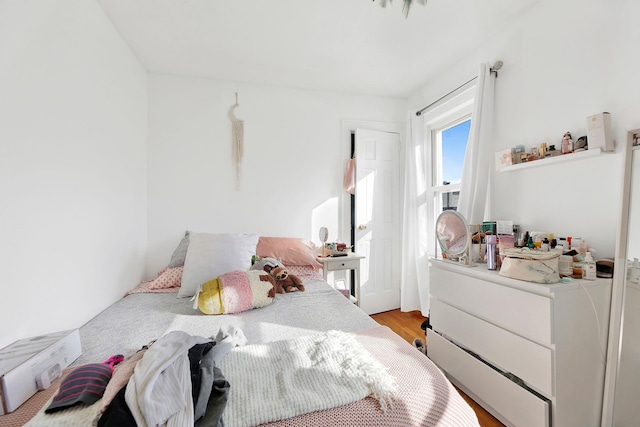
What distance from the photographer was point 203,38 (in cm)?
202

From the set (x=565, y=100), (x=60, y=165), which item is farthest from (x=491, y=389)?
(x=60, y=165)

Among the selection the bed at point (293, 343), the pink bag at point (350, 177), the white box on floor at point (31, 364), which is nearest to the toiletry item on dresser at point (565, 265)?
the bed at point (293, 343)

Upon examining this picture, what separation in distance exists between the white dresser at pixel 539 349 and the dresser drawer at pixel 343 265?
3.66 feet

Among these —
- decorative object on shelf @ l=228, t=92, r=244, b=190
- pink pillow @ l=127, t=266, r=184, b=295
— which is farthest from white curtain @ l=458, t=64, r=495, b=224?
pink pillow @ l=127, t=266, r=184, b=295

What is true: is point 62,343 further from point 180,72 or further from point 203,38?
point 180,72

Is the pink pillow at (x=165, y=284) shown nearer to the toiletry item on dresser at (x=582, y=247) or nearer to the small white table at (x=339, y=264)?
the small white table at (x=339, y=264)

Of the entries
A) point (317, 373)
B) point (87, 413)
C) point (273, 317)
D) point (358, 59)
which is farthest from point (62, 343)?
point (358, 59)

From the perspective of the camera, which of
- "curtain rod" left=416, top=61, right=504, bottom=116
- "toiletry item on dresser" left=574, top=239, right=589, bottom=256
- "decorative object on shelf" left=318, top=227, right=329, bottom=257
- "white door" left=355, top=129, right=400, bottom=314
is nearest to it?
"toiletry item on dresser" left=574, top=239, right=589, bottom=256

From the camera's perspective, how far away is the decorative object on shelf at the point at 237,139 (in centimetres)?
262

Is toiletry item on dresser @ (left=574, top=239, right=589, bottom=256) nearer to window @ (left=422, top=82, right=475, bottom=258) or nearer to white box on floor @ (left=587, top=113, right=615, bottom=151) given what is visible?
white box on floor @ (left=587, top=113, right=615, bottom=151)

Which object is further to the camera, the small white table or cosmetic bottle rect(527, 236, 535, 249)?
the small white table

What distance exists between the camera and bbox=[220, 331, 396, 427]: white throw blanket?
0.70m

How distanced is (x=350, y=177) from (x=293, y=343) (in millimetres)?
2115

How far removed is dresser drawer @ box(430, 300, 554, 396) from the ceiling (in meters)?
2.04
